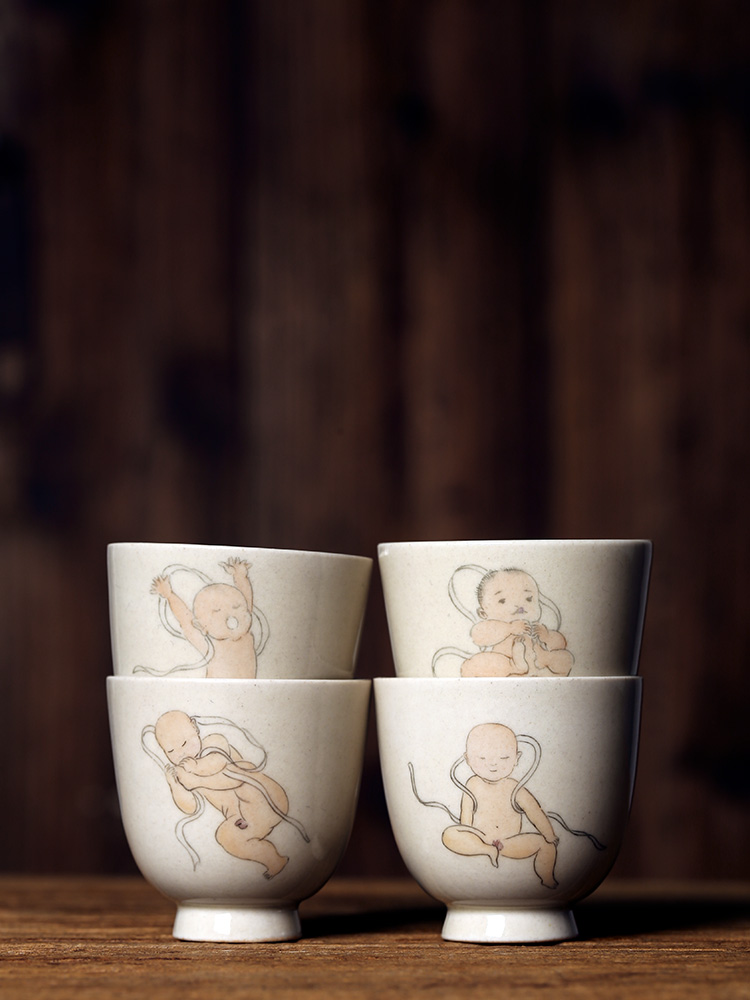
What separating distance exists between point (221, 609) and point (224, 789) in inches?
4.0

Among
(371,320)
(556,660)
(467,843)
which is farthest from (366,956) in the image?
(371,320)

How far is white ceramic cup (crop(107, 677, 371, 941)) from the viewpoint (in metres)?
0.67

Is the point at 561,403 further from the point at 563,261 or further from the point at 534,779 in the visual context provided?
the point at 534,779

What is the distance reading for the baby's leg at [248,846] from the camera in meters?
0.67

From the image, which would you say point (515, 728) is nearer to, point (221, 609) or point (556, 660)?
point (556, 660)

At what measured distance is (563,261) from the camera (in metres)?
1.19

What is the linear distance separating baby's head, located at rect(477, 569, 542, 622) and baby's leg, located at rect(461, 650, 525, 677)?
0.8 inches

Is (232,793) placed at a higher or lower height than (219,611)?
lower

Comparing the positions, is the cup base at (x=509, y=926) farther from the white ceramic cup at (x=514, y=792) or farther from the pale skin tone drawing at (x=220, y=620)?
the pale skin tone drawing at (x=220, y=620)

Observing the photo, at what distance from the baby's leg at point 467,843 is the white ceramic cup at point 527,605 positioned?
0.09m

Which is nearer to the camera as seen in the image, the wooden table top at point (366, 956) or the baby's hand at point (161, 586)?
the wooden table top at point (366, 956)

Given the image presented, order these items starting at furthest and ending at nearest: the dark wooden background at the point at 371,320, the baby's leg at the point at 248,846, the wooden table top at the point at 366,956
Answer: the dark wooden background at the point at 371,320
the baby's leg at the point at 248,846
the wooden table top at the point at 366,956

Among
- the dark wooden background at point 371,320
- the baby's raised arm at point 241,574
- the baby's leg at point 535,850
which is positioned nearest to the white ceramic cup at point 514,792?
the baby's leg at point 535,850

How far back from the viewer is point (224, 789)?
2.19 ft
